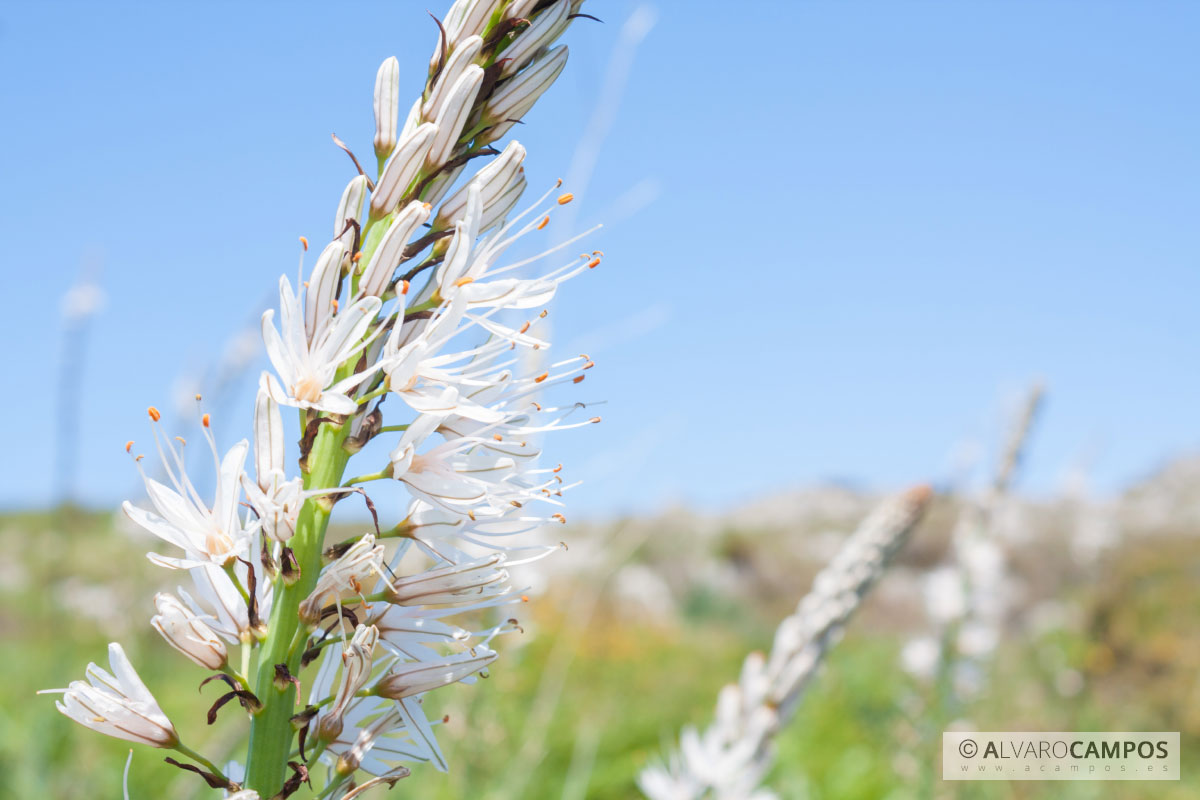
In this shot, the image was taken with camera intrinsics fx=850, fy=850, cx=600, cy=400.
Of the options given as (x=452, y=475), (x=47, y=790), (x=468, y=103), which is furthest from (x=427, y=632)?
(x=47, y=790)

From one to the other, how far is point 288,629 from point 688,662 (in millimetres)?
12030

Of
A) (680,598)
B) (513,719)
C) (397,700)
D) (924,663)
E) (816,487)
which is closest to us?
(397,700)

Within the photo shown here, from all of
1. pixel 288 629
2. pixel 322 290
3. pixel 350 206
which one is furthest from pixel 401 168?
pixel 288 629

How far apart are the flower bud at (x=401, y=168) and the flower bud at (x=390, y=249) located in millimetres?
49

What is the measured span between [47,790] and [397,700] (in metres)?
3.35

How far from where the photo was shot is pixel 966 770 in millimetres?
3834

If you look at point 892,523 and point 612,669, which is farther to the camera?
point 612,669

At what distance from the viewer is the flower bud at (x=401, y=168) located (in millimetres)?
1285

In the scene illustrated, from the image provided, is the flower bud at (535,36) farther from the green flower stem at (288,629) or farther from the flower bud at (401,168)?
the green flower stem at (288,629)

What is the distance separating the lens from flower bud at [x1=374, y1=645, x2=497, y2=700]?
1284 millimetres

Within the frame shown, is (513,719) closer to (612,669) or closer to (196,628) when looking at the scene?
(612,669)

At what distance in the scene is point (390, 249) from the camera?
4.15ft

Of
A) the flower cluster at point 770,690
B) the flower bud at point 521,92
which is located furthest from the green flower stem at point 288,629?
the flower cluster at point 770,690

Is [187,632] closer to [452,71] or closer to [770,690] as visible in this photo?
[452,71]
